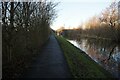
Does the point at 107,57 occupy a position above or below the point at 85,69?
below

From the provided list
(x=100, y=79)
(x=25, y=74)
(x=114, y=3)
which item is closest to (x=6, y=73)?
(x=25, y=74)

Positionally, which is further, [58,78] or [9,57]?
[9,57]

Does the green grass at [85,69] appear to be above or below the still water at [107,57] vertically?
above

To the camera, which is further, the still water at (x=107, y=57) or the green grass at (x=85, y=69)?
the still water at (x=107, y=57)

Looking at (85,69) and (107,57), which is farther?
(107,57)

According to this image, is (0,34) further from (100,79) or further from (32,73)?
(100,79)

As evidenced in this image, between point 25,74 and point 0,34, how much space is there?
2258mm

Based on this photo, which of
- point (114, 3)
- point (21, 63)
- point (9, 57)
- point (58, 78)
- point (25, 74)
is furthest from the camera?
point (114, 3)

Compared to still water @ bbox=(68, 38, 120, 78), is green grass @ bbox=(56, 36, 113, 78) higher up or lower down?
higher up

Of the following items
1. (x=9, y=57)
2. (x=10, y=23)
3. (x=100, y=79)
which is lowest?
(x=100, y=79)

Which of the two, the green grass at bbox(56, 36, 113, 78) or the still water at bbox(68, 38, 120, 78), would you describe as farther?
the still water at bbox(68, 38, 120, 78)

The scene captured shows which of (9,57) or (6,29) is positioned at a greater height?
(6,29)

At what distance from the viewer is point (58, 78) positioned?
8.56 meters

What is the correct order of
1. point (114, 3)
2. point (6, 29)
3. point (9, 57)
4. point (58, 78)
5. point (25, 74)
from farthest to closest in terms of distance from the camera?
point (114, 3)
point (9, 57)
point (6, 29)
point (25, 74)
point (58, 78)
